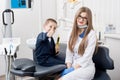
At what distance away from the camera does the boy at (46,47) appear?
8.07 ft

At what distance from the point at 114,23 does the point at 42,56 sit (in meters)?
1.07

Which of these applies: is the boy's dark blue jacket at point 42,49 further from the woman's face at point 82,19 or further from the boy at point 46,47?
the woman's face at point 82,19

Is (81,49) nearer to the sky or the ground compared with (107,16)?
nearer to the ground

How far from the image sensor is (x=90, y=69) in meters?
2.23

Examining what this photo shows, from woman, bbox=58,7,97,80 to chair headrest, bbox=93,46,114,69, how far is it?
5.1 inches

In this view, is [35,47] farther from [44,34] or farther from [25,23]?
[25,23]

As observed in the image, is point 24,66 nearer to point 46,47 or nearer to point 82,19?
point 46,47

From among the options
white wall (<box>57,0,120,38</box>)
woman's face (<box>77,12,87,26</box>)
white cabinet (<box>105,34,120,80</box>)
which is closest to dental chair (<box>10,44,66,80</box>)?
woman's face (<box>77,12,87,26</box>)

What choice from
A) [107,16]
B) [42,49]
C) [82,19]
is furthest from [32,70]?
[107,16]

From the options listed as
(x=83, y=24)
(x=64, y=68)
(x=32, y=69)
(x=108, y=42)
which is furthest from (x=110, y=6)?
(x=32, y=69)

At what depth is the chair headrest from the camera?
7.48ft

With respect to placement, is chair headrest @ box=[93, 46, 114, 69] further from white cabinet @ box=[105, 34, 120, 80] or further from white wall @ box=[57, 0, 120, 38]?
white wall @ box=[57, 0, 120, 38]

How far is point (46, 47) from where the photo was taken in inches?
100

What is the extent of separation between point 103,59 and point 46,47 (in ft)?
2.15
